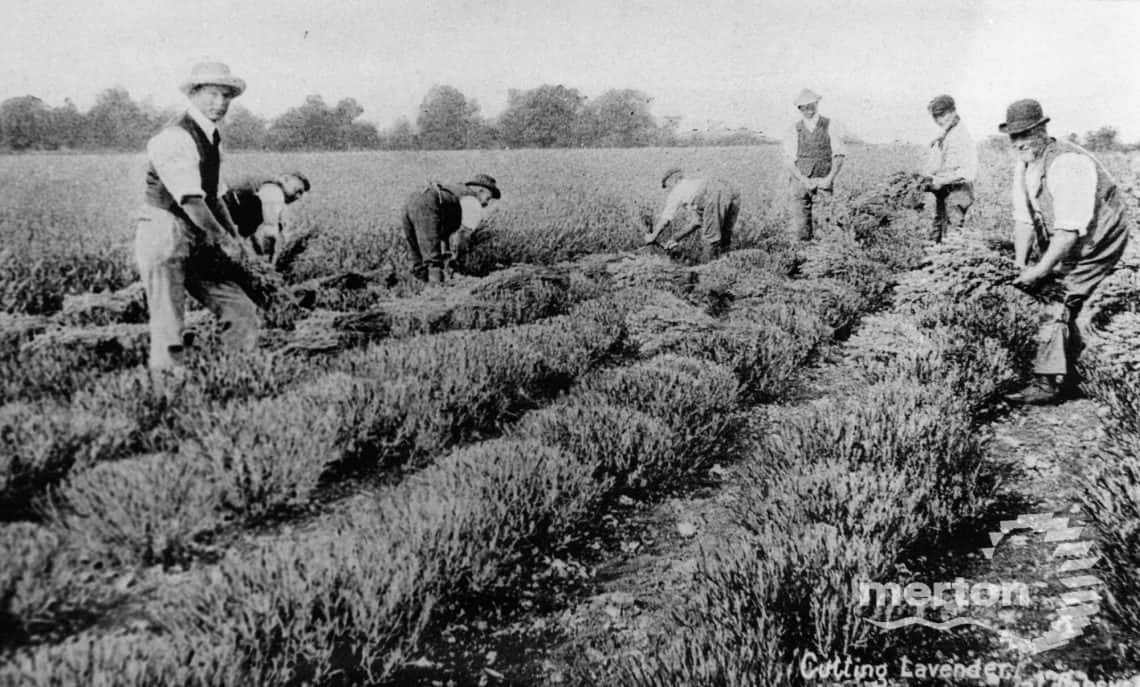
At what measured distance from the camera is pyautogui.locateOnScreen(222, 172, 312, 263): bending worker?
295cm

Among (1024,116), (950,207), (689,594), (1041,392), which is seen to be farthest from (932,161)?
(689,594)

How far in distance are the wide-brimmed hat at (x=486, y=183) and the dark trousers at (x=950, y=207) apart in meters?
4.12

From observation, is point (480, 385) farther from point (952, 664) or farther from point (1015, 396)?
point (1015, 396)

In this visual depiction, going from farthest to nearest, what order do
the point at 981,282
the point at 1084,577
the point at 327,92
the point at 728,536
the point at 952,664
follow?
1. the point at 981,282
2. the point at 327,92
3. the point at 728,536
4. the point at 1084,577
5. the point at 952,664

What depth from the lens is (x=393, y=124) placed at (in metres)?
3.58

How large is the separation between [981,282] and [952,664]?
3485 mm

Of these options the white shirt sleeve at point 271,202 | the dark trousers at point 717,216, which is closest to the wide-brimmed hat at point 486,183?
the white shirt sleeve at point 271,202

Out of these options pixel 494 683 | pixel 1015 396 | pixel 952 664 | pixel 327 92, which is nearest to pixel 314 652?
pixel 494 683

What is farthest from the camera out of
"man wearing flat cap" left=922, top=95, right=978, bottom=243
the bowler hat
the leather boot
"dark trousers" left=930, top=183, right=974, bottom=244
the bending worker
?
"dark trousers" left=930, top=183, right=974, bottom=244

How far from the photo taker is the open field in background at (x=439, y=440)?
5.83 ft

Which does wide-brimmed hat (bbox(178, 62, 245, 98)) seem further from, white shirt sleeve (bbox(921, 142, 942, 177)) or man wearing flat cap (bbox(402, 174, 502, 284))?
white shirt sleeve (bbox(921, 142, 942, 177))
